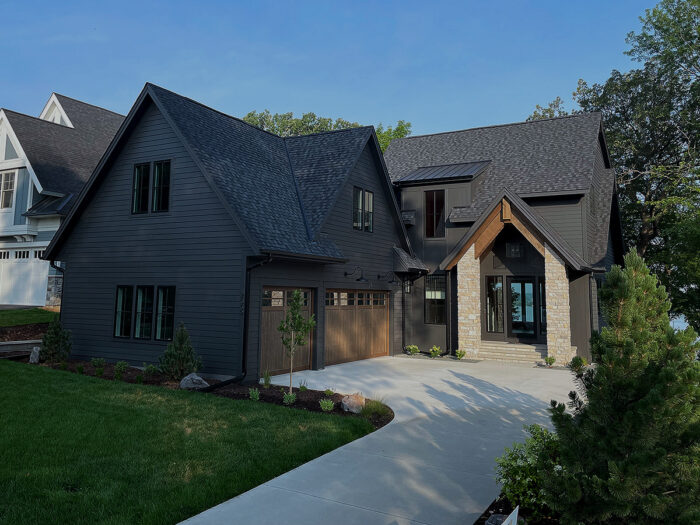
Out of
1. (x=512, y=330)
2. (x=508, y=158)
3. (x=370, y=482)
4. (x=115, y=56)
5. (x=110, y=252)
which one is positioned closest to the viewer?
(x=370, y=482)

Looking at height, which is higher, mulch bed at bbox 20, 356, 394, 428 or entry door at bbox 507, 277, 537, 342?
entry door at bbox 507, 277, 537, 342

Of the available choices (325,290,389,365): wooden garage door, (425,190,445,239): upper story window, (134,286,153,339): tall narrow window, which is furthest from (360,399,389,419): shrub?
(425,190,445,239): upper story window

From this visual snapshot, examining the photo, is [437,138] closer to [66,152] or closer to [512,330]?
[512,330]

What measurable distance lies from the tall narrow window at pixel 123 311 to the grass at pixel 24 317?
17.2 feet

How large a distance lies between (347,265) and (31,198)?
14869mm

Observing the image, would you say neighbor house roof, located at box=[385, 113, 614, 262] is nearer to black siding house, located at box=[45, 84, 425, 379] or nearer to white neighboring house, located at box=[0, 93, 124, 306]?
black siding house, located at box=[45, 84, 425, 379]

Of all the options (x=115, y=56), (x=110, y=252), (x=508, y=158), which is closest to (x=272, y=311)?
(x=110, y=252)

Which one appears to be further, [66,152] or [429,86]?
[66,152]

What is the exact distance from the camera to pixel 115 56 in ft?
52.7

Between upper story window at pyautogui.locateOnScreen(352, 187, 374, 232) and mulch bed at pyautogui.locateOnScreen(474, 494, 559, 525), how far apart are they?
11541 millimetres

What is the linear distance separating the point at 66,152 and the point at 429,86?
660 inches

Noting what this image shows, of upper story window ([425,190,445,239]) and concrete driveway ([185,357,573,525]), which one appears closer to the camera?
concrete driveway ([185,357,573,525])

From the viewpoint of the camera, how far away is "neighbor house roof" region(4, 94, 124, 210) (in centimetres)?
2088

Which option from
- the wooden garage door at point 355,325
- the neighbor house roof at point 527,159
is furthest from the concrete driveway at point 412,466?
the neighbor house roof at point 527,159
